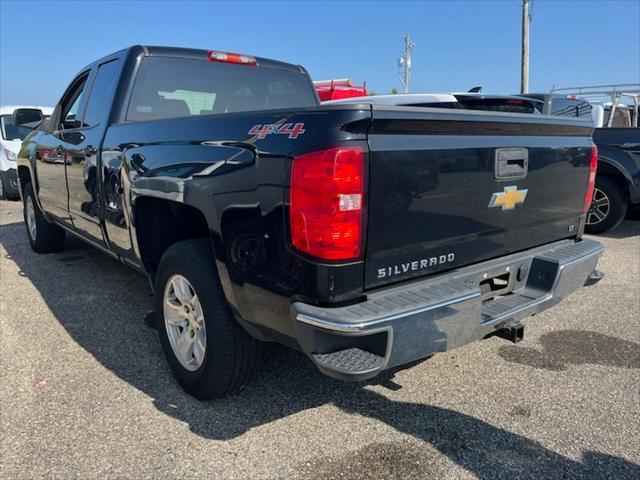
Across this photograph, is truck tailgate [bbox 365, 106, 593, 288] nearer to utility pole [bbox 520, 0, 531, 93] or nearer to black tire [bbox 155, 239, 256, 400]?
black tire [bbox 155, 239, 256, 400]

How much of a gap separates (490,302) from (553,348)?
4.04 feet

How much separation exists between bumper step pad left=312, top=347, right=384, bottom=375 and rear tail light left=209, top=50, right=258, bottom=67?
2.85 metres

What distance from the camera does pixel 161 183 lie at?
2.80m

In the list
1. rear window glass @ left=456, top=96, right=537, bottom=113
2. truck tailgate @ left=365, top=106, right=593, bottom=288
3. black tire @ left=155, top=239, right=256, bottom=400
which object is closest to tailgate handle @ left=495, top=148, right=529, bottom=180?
truck tailgate @ left=365, top=106, right=593, bottom=288

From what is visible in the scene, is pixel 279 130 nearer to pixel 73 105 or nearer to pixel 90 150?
pixel 90 150

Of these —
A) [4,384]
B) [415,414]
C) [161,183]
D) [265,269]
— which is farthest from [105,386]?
[415,414]

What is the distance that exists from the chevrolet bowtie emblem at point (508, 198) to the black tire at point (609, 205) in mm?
4724

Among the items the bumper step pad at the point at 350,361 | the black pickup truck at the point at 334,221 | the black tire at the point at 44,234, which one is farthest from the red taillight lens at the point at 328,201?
the black tire at the point at 44,234

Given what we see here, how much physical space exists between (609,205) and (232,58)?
5412mm

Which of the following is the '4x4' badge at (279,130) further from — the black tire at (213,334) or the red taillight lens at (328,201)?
the black tire at (213,334)

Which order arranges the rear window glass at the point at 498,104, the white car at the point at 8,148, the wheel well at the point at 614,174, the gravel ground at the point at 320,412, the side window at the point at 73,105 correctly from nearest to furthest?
the gravel ground at the point at 320,412 → the side window at the point at 73,105 → the rear window glass at the point at 498,104 → the wheel well at the point at 614,174 → the white car at the point at 8,148

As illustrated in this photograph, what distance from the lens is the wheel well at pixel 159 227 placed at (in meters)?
3.06

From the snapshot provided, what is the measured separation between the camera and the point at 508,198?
2.67 metres

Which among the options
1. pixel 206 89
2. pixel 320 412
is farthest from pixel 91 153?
pixel 320 412
